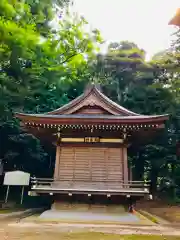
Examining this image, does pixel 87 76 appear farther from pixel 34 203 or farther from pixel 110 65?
pixel 34 203

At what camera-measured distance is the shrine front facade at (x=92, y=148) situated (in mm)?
11445

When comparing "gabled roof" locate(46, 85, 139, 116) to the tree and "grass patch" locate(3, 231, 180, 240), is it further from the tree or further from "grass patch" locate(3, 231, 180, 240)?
"grass patch" locate(3, 231, 180, 240)

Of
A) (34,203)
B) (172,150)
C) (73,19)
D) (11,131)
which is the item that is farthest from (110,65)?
(34,203)

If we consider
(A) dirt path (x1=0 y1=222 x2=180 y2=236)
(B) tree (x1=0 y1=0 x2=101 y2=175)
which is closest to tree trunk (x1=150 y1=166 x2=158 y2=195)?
(B) tree (x1=0 y1=0 x2=101 y2=175)

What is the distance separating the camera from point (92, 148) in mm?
12773

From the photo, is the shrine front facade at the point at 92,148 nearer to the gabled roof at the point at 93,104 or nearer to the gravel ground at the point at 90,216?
the gabled roof at the point at 93,104

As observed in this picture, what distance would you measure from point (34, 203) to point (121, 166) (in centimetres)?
1100

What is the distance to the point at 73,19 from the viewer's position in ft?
76.4

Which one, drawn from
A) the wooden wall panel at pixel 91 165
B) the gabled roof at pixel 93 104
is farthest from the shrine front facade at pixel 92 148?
the gabled roof at pixel 93 104

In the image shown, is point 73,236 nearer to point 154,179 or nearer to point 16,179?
point 16,179

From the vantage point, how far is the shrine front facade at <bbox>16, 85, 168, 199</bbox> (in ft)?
37.6

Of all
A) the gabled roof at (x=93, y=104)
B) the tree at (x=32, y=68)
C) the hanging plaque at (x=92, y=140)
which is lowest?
the hanging plaque at (x=92, y=140)

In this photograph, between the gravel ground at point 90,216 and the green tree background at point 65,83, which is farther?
the green tree background at point 65,83

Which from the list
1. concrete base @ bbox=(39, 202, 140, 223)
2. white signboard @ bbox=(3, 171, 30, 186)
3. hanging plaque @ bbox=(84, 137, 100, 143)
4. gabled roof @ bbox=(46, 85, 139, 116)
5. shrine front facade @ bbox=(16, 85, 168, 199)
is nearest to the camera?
concrete base @ bbox=(39, 202, 140, 223)
